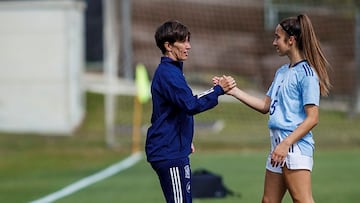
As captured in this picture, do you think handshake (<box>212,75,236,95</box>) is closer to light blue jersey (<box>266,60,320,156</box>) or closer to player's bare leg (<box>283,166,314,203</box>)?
light blue jersey (<box>266,60,320,156</box>)

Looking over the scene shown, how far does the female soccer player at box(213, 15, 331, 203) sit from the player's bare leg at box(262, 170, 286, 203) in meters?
0.03

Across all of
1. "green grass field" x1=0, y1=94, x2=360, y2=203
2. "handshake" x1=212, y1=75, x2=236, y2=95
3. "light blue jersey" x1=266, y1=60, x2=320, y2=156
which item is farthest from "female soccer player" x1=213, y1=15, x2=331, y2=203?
"green grass field" x1=0, y1=94, x2=360, y2=203

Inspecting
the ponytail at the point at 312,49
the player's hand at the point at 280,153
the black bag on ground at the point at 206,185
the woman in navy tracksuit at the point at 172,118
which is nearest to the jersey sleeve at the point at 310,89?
the ponytail at the point at 312,49

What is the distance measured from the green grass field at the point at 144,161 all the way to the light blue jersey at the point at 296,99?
166 inches

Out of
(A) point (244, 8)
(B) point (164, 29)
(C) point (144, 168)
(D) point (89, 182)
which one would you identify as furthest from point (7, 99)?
(B) point (164, 29)

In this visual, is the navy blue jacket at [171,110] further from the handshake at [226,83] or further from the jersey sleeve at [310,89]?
the jersey sleeve at [310,89]

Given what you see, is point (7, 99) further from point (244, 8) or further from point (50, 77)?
point (244, 8)

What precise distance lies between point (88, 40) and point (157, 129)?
64.8ft

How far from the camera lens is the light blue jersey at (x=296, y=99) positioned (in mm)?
6973

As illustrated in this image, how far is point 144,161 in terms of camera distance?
17.1 meters

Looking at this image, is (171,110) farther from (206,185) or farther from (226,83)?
(206,185)

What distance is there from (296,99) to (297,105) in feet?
0.14

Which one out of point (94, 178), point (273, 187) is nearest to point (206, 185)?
point (94, 178)

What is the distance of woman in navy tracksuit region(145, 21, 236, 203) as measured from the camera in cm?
698
